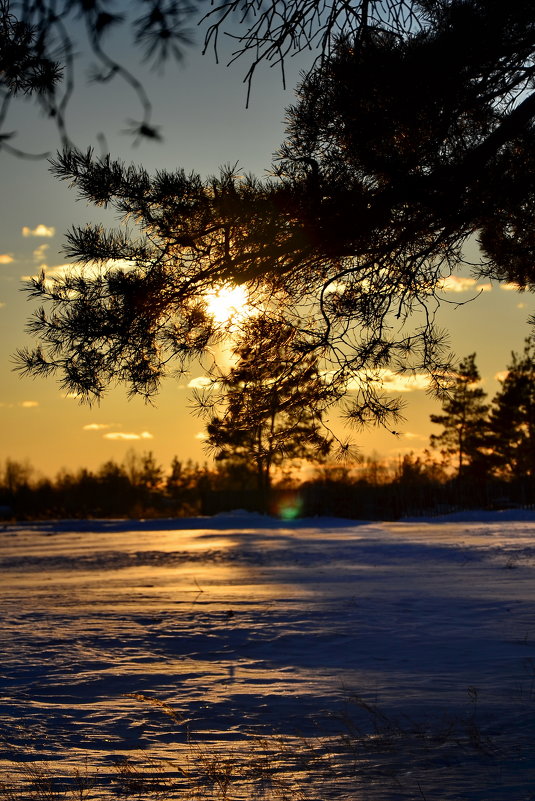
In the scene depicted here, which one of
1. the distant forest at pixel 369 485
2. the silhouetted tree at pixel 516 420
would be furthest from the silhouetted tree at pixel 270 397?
the silhouetted tree at pixel 516 420

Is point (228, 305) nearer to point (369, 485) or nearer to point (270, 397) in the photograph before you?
point (270, 397)

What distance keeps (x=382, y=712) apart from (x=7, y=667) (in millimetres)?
2923

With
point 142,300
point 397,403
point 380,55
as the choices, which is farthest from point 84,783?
point 380,55

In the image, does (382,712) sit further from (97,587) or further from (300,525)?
(300,525)

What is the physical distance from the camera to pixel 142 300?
617 cm

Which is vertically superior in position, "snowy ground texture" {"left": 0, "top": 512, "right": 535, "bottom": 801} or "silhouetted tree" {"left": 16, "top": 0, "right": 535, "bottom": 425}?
"silhouetted tree" {"left": 16, "top": 0, "right": 535, "bottom": 425}

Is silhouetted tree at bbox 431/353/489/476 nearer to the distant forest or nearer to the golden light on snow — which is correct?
the distant forest

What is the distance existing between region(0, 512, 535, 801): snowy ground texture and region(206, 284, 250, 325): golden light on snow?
277 centimetres

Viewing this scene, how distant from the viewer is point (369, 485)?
31.1 m

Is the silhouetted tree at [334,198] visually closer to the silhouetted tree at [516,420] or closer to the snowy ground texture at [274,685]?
the snowy ground texture at [274,685]

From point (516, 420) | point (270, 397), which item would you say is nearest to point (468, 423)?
point (516, 420)

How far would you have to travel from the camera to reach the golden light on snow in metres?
6.70

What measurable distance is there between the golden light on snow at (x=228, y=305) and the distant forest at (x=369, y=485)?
14.8m

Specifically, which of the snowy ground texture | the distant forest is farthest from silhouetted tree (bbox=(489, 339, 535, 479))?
the snowy ground texture
